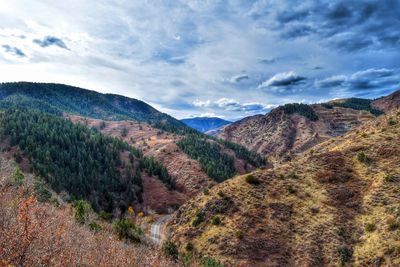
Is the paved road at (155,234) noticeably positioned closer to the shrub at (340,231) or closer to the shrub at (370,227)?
the shrub at (340,231)

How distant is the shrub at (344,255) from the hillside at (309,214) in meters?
0.15

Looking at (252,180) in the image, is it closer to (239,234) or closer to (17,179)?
(239,234)

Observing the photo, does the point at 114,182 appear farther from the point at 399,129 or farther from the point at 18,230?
the point at 18,230

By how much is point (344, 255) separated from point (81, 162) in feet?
404

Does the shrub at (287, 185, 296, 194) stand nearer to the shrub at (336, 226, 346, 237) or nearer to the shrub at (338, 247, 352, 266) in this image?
the shrub at (336, 226, 346, 237)

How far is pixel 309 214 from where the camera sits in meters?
54.2

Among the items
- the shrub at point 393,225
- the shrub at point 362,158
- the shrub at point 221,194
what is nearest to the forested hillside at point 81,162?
the shrub at point 221,194

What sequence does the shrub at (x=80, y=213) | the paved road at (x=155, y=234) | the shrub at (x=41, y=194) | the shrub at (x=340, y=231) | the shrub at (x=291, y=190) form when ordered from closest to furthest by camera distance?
the shrub at (x=80, y=213) < the shrub at (x=41, y=194) < the shrub at (x=340, y=231) < the shrub at (x=291, y=190) < the paved road at (x=155, y=234)

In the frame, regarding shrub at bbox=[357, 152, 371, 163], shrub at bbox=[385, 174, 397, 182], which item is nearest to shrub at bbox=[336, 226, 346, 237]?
shrub at bbox=[385, 174, 397, 182]

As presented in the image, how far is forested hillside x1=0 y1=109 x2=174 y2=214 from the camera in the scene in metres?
120

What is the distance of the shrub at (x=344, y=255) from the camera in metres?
44.0

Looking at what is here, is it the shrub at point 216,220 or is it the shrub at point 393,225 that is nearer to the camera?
the shrub at point 393,225

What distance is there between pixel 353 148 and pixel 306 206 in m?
22.6

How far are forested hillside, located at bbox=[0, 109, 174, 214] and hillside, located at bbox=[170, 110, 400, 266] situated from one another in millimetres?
65421
